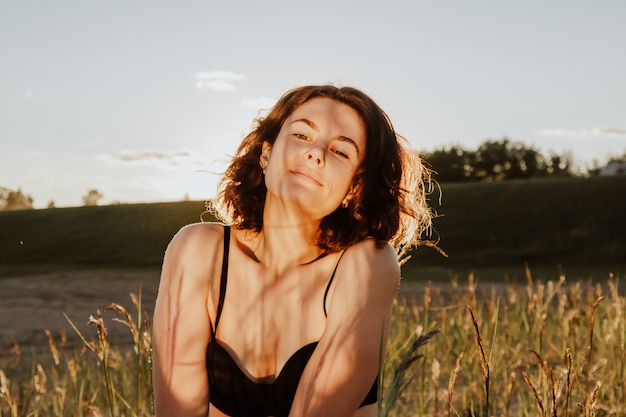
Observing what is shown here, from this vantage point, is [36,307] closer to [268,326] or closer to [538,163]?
[268,326]

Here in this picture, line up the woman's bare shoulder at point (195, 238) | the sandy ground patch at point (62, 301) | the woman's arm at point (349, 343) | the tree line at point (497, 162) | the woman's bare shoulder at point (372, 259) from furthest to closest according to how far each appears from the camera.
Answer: the tree line at point (497, 162) < the sandy ground patch at point (62, 301) < the woman's bare shoulder at point (195, 238) < the woman's bare shoulder at point (372, 259) < the woman's arm at point (349, 343)

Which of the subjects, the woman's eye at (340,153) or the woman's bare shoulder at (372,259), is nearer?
the woman's bare shoulder at (372,259)

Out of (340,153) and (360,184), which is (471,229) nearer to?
(360,184)

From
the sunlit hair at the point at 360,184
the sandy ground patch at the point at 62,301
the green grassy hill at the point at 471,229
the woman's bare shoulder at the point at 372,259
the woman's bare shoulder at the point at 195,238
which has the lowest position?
the sandy ground patch at the point at 62,301

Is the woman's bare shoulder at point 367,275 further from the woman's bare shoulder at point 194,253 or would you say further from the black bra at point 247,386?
the woman's bare shoulder at point 194,253

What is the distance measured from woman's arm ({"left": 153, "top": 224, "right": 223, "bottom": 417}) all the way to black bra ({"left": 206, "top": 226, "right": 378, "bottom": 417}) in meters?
0.03

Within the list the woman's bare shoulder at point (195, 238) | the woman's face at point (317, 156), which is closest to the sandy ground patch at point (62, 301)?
the woman's bare shoulder at point (195, 238)

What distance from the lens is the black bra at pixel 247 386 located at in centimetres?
Result: 189

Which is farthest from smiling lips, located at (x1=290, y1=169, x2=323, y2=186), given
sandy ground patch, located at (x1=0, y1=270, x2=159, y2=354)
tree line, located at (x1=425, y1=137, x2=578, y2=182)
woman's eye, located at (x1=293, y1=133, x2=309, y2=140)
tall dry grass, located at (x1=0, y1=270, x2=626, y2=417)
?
tree line, located at (x1=425, y1=137, x2=578, y2=182)

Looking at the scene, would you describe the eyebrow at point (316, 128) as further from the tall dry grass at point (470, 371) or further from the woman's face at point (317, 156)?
the tall dry grass at point (470, 371)

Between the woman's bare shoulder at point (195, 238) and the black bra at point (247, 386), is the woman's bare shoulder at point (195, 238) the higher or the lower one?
the higher one

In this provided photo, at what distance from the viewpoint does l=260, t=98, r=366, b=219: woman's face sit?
73.9 inches

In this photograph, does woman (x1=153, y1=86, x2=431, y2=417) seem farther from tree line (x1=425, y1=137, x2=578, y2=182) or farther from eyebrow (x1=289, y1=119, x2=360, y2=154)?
tree line (x1=425, y1=137, x2=578, y2=182)

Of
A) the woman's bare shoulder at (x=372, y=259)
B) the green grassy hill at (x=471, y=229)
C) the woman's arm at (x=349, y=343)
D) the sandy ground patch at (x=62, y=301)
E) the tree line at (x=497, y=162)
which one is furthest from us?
the tree line at (x=497, y=162)
